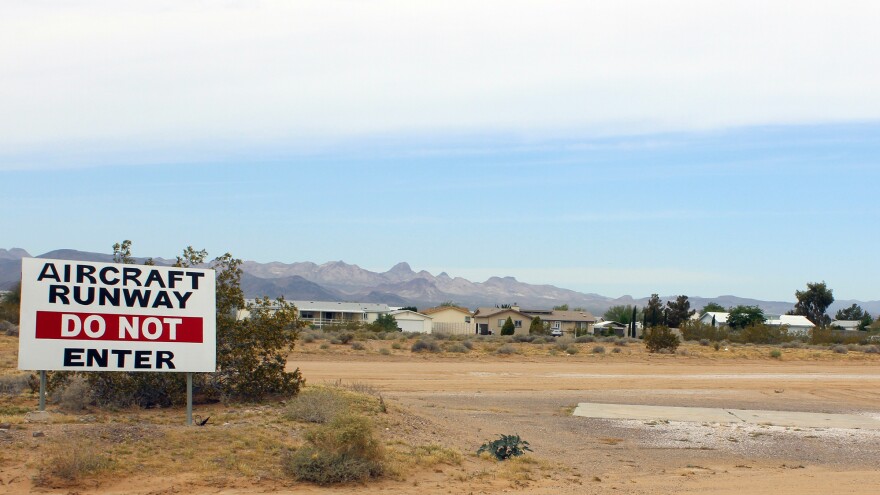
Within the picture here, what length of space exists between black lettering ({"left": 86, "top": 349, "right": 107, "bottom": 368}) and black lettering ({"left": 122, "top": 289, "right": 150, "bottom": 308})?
80 centimetres

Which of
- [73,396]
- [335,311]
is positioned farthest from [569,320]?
[73,396]

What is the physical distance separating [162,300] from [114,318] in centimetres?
76

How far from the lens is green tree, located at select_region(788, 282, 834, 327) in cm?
13338

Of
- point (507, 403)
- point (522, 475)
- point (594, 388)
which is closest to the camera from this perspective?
point (522, 475)

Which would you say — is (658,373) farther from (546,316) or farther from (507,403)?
(546,316)

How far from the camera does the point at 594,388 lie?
2916 centimetres

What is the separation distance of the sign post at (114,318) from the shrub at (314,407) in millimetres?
1669

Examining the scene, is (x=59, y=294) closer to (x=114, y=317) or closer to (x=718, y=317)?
A: (x=114, y=317)

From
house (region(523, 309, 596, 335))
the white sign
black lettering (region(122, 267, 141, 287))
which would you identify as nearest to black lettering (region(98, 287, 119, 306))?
the white sign

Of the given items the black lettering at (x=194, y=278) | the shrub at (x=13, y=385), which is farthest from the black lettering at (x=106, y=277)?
the shrub at (x=13, y=385)

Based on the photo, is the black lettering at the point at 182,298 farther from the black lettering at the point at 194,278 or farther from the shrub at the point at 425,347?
the shrub at the point at 425,347

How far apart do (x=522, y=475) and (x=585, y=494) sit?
1.18m

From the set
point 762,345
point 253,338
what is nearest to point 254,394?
point 253,338

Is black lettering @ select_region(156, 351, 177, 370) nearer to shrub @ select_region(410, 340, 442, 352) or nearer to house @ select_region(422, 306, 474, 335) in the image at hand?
shrub @ select_region(410, 340, 442, 352)
